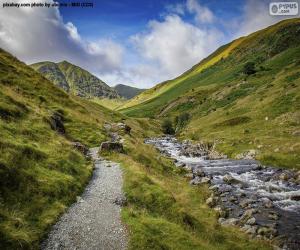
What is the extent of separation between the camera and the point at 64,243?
A: 650 inches

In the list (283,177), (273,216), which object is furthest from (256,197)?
(283,177)

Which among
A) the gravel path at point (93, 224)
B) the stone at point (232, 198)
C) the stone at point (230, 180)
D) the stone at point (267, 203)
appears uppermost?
the gravel path at point (93, 224)

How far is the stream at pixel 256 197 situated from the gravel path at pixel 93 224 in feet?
37.8

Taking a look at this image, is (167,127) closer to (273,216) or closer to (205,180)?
(205,180)

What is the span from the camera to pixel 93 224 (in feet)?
61.9

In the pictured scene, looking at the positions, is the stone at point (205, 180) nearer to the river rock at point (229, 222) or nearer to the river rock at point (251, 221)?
the river rock at point (229, 222)

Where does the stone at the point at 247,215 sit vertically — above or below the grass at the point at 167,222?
below

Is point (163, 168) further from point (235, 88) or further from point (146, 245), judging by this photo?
point (235, 88)

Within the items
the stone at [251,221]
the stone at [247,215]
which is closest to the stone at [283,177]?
the stone at [247,215]

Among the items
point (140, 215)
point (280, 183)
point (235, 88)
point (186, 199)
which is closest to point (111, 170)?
point (186, 199)

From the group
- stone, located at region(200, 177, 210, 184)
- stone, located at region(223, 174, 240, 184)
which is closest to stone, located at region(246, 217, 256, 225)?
stone, located at region(200, 177, 210, 184)

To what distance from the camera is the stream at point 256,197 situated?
87.6 feet

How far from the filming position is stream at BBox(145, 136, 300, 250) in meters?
26.7

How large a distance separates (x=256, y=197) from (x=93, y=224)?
23094 mm
